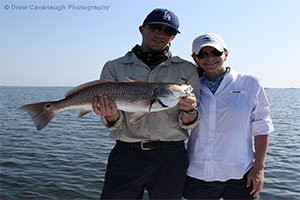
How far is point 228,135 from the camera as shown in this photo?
150 inches

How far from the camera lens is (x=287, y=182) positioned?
8.76 m

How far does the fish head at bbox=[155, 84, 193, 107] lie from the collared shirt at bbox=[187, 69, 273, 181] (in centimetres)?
53

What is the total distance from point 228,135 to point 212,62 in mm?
1082

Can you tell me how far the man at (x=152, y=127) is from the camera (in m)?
3.79

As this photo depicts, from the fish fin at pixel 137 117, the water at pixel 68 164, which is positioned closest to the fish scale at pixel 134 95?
the fish fin at pixel 137 117

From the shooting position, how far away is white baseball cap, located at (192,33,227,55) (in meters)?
3.84

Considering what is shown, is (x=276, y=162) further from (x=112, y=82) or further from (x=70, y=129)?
(x=70, y=129)

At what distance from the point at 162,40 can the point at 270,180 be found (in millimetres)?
7137

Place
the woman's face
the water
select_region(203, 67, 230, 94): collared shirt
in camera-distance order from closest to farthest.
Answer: the woman's face < select_region(203, 67, 230, 94): collared shirt < the water

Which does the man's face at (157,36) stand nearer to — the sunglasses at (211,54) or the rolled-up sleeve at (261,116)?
the sunglasses at (211,54)

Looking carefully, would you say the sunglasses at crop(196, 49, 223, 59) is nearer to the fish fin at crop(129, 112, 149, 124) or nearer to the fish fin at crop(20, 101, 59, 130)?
the fish fin at crop(129, 112, 149, 124)

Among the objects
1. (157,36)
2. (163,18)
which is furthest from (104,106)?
(163,18)

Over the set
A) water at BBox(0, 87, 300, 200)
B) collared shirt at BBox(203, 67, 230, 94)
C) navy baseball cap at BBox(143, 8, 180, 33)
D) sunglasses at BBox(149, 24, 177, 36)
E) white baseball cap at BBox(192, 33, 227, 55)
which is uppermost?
navy baseball cap at BBox(143, 8, 180, 33)

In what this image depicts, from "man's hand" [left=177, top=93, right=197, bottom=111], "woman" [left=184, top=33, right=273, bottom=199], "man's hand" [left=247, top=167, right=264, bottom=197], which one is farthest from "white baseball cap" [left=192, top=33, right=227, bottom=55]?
"man's hand" [left=247, top=167, right=264, bottom=197]
